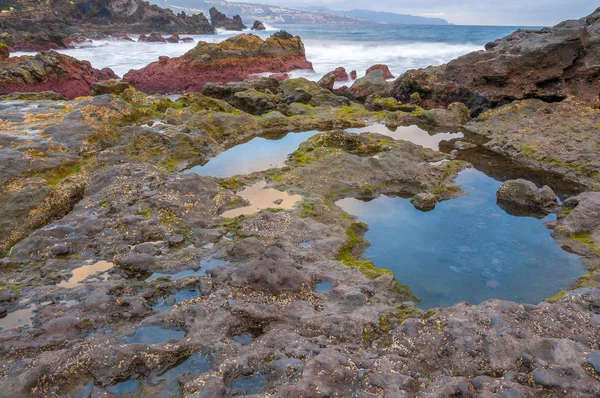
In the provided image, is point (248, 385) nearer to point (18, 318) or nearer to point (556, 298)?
point (18, 318)

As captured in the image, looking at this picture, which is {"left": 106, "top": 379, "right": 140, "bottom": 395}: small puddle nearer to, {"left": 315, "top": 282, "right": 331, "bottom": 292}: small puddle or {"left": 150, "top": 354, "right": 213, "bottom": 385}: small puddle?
{"left": 150, "top": 354, "right": 213, "bottom": 385}: small puddle

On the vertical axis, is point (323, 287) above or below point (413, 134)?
below

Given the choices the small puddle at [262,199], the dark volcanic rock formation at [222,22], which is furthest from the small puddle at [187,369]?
the dark volcanic rock formation at [222,22]

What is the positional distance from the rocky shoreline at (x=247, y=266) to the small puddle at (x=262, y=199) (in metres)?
0.21

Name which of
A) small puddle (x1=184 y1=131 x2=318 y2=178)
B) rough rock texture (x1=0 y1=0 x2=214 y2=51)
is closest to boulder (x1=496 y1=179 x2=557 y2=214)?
small puddle (x1=184 y1=131 x2=318 y2=178)

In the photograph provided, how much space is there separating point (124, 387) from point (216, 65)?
3174 centimetres

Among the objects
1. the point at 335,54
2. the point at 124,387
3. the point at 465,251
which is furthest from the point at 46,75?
the point at 335,54

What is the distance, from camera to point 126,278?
6.46 meters

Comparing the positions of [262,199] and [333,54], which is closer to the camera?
[262,199]

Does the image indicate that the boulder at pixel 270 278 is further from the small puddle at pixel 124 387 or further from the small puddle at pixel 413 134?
the small puddle at pixel 413 134

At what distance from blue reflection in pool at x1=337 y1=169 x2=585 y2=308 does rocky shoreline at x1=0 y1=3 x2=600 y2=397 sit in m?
0.40

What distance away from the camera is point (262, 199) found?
381 inches

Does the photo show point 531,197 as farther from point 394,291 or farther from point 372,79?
point 372,79

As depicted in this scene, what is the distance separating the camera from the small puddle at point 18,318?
5344 mm
